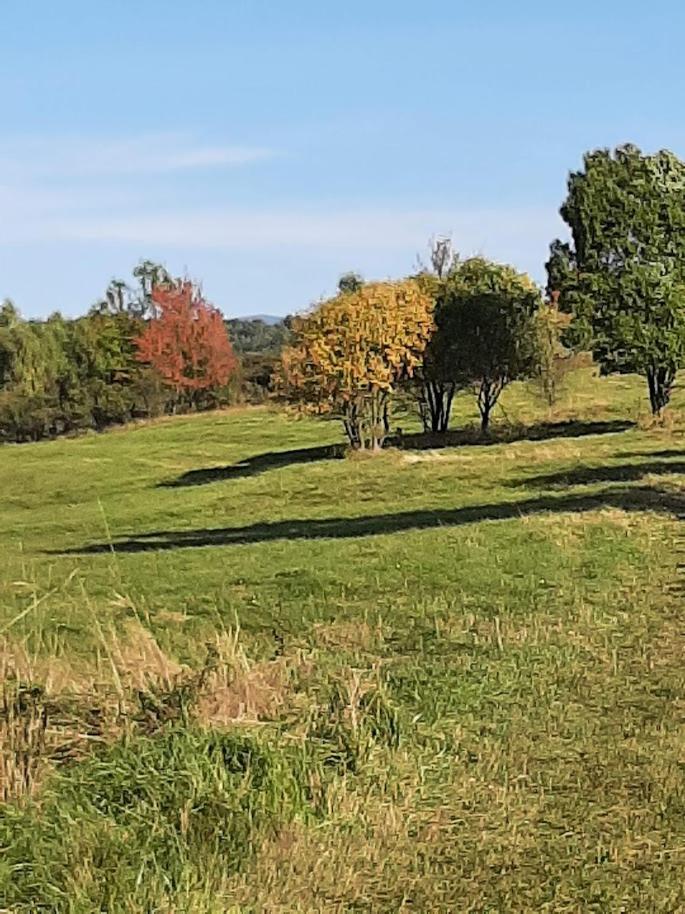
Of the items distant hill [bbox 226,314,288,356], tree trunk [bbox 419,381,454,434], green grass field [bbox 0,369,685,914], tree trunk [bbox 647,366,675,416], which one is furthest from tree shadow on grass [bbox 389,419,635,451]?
distant hill [bbox 226,314,288,356]

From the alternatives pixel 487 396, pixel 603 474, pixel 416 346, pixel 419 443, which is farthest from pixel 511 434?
pixel 603 474

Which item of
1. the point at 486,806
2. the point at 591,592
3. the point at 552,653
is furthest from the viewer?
the point at 591,592

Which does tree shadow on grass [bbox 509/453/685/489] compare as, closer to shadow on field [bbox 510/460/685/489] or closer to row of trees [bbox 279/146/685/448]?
shadow on field [bbox 510/460/685/489]

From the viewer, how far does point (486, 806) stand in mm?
6523

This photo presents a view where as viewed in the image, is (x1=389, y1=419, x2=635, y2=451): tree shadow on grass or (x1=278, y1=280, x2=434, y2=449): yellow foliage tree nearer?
(x1=278, y1=280, x2=434, y2=449): yellow foliage tree

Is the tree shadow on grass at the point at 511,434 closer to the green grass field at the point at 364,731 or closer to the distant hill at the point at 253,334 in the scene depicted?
the green grass field at the point at 364,731

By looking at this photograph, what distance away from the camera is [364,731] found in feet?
24.2

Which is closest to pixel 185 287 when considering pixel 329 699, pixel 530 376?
pixel 530 376

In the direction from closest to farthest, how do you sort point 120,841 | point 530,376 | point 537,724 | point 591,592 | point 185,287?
point 120,841, point 537,724, point 591,592, point 530,376, point 185,287

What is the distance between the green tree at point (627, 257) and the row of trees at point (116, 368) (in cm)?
3513

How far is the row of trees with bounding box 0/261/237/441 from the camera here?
80.8 meters

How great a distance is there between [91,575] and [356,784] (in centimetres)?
1330

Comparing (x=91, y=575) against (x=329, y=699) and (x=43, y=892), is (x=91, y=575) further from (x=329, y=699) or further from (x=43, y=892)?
(x=43, y=892)

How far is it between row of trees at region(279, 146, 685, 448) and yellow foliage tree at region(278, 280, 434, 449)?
0.15ft
